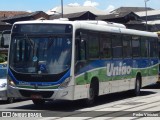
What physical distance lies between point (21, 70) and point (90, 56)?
8.35 ft

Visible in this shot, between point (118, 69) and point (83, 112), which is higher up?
point (118, 69)

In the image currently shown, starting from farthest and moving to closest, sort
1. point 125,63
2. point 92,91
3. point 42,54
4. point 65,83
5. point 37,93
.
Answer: point 125,63 < point 92,91 < point 42,54 < point 37,93 < point 65,83

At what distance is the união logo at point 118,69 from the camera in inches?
743

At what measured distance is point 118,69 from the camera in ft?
65.0

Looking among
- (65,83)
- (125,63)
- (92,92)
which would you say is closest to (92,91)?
(92,92)

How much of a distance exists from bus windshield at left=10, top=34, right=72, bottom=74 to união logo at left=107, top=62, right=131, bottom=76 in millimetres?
3457

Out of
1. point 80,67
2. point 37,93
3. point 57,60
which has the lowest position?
point 37,93

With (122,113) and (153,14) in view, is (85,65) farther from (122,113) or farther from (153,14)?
(153,14)

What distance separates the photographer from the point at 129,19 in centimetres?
8069

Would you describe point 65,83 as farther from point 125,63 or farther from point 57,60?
point 125,63

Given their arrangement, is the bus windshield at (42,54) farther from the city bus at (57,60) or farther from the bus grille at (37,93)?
the bus grille at (37,93)

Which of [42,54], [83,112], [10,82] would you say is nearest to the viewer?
[83,112]

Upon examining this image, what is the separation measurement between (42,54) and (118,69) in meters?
5.00

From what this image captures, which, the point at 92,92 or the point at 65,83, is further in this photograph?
the point at 92,92
